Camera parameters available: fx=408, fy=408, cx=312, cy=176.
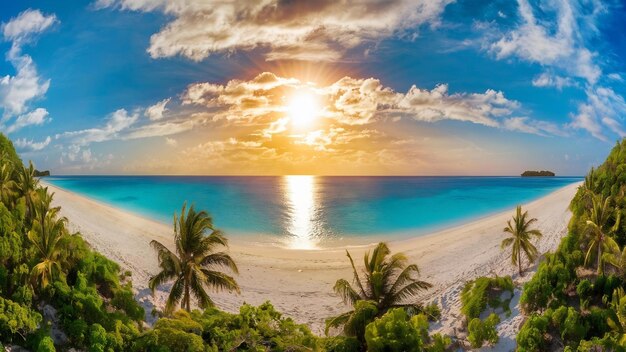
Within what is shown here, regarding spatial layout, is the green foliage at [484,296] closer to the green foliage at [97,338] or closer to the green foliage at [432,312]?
the green foliage at [432,312]

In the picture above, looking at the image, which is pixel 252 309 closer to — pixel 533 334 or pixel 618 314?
pixel 533 334

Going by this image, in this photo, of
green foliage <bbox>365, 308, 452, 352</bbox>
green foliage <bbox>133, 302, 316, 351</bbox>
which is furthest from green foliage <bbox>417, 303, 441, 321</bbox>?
green foliage <bbox>365, 308, 452, 352</bbox>

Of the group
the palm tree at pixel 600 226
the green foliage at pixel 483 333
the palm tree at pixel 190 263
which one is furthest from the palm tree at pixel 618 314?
the palm tree at pixel 190 263

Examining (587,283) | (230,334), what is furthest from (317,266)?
(587,283)

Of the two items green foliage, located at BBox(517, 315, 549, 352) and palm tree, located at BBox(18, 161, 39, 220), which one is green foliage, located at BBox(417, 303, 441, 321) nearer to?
green foliage, located at BBox(517, 315, 549, 352)

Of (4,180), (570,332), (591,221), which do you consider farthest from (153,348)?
(591,221)
